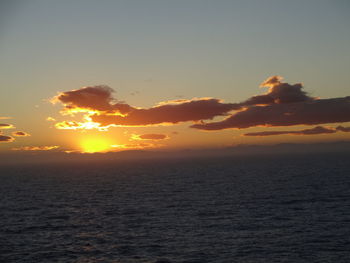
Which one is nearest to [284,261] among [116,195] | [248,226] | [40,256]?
[248,226]

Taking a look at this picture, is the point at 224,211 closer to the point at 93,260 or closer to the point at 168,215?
the point at 168,215

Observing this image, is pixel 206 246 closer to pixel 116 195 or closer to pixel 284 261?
pixel 284 261

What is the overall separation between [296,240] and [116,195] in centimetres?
7059

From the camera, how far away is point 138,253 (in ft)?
165

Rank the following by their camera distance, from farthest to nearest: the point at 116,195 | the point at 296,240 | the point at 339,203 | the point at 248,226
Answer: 1. the point at 116,195
2. the point at 339,203
3. the point at 248,226
4. the point at 296,240

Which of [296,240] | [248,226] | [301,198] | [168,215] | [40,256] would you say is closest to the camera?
[40,256]

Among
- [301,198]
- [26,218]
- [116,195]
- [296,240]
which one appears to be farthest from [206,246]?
[116,195]

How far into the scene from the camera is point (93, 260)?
47969 millimetres

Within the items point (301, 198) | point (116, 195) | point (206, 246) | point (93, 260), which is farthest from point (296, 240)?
point (116, 195)

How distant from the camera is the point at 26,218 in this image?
7675 centimetres

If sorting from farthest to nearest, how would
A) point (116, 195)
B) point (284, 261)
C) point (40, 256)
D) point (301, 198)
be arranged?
1. point (116, 195)
2. point (301, 198)
3. point (40, 256)
4. point (284, 261)

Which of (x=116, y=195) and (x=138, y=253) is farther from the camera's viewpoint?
(x=116, y=195)

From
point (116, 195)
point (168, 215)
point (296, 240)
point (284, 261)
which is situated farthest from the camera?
point (116, 195)

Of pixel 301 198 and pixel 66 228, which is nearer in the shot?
pixel 66 228
